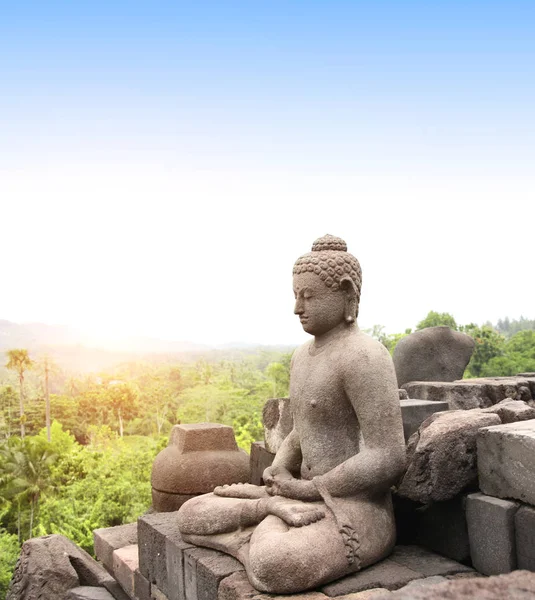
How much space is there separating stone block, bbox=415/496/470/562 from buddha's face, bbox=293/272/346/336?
1261mm

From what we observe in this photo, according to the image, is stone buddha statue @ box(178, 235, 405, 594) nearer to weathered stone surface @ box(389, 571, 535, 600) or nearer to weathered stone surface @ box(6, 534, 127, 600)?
weathered stone surface @ box(389, 571, 535, 600)

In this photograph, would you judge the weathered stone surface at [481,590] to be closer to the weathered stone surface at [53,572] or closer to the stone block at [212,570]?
the stone block at [212,570]

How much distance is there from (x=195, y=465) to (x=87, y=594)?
1788 mm

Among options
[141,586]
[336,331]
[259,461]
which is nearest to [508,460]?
[336,331]

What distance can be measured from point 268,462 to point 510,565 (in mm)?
2853

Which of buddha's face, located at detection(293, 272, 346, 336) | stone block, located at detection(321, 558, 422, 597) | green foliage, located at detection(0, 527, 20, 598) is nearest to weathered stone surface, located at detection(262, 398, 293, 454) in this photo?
buddha's face, located at detection(293, 272, 346, 336)

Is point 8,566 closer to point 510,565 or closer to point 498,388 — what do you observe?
point 498,388

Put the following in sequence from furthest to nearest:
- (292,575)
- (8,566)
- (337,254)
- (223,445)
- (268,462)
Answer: (8,566) < (223,445) < (268,462) < (337,254) < (292,575)

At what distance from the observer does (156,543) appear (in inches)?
169

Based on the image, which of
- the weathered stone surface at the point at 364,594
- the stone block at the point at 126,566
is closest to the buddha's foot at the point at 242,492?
the weathered stone surface at the point at 364,594

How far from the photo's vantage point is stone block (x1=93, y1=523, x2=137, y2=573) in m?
5.97

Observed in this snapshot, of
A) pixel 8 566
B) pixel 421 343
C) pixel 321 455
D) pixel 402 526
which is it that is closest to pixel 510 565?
pixel 402 526

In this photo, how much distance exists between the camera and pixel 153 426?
123 ft

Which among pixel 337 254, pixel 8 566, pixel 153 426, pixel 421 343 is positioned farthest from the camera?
pixel 153 426
